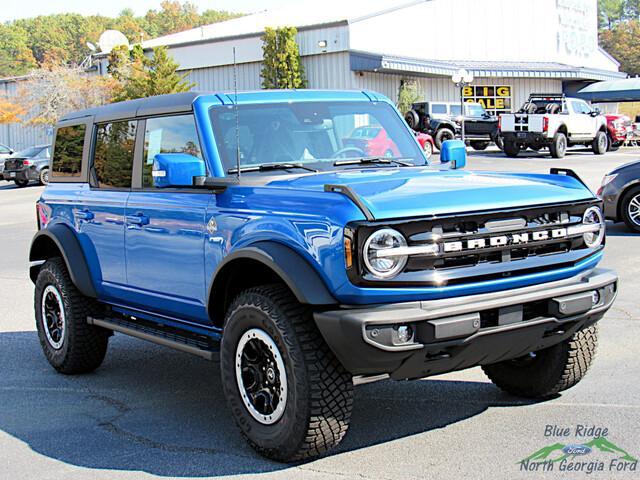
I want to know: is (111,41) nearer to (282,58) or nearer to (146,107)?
(282,58)

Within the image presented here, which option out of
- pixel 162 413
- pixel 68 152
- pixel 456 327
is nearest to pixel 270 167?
pixel 162 413

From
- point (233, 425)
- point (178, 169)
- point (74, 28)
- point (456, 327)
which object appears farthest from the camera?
point (74, 28)

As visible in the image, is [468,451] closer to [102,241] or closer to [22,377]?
[102,241]

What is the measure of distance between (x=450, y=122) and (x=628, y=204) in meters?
25.2

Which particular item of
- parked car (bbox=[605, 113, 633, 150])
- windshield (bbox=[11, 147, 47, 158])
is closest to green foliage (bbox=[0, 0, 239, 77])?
windshield (bbox=[11, 147, 47, 158])

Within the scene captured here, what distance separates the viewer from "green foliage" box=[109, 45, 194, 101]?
136 feet

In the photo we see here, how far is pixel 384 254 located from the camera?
441 cm

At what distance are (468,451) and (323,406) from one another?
34.5 inches

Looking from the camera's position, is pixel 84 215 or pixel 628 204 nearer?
pixel 84 215

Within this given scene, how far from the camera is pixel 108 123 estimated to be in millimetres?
6895

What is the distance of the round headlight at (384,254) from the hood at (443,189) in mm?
94

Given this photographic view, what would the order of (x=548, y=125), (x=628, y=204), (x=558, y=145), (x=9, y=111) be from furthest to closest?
(x=9, y=111)
(x=558, y=145)
(x=548, y=125)
(x=628, y=204)

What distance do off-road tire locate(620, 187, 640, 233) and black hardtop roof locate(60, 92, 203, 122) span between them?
31.2 ft

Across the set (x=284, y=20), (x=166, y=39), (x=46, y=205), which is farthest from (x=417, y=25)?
(x=46, y=205)
